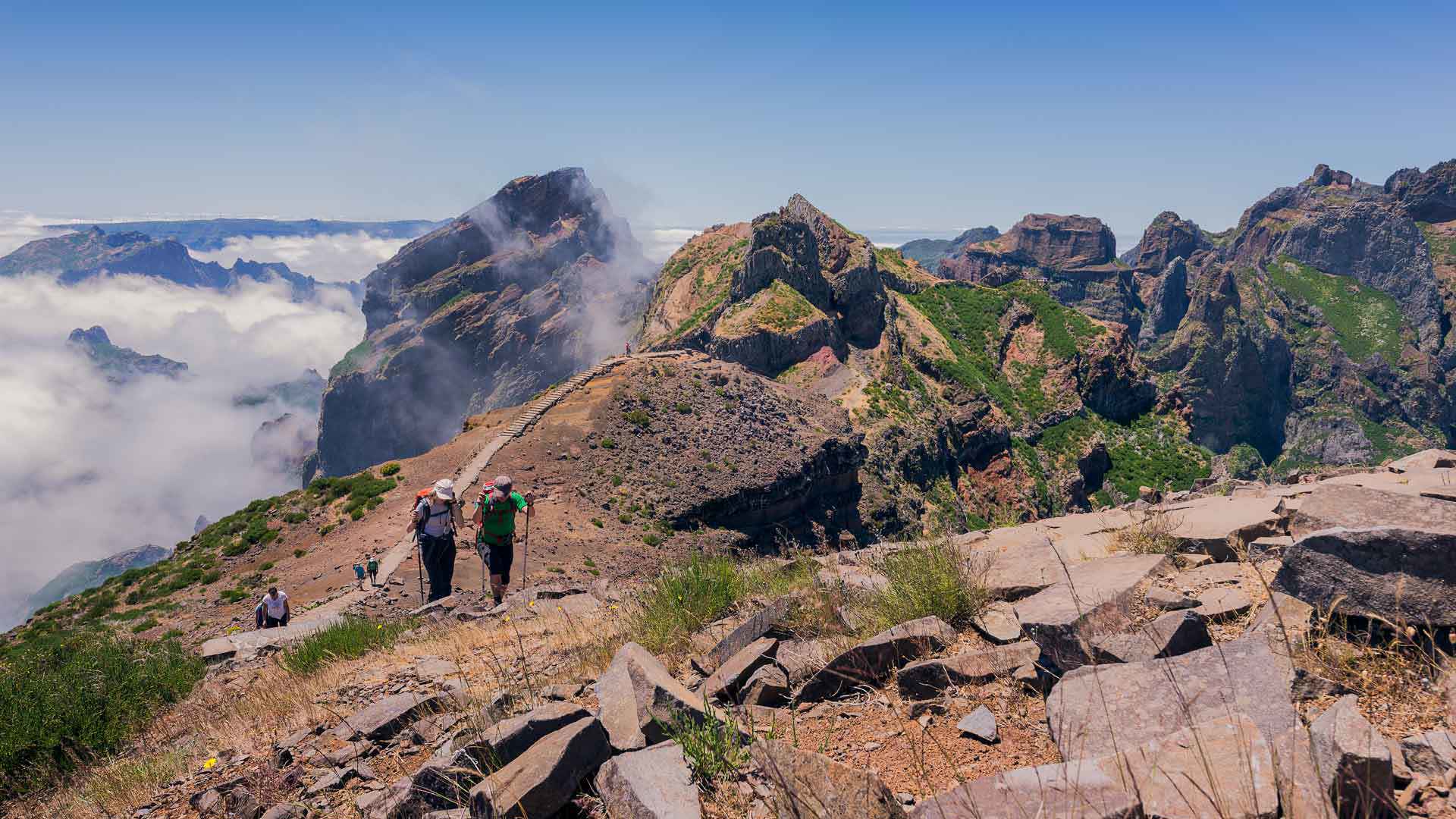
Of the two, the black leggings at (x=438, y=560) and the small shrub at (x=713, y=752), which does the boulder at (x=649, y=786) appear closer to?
the small shrub at (x=713, y=752)

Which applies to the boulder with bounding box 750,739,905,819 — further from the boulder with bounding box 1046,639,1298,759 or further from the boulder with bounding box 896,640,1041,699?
the boulder with bounding box 896,640,1041,699

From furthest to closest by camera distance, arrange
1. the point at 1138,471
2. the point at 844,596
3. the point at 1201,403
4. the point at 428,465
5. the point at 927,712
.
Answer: the point at 1201,403
the point at 1138,471
the point at 428,465
the point at 844,596
the point at 927,712

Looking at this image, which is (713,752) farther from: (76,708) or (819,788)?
(76,708)

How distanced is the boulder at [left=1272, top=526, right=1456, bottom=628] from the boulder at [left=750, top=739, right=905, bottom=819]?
253cm

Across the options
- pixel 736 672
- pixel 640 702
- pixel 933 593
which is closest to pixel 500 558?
pixel 736 672

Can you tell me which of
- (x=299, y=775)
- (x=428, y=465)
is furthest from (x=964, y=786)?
(x=428, y=465)

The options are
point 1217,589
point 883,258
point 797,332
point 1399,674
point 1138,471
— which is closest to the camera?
point 1399,674

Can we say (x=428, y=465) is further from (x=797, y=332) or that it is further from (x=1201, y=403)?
(x=1201, y=403)

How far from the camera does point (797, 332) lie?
83438mm

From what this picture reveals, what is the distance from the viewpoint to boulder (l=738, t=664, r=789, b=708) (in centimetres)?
512

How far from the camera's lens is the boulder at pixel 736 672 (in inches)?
210

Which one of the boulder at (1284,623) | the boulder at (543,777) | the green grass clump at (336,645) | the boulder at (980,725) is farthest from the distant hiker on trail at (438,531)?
the boulder at (1284,623)

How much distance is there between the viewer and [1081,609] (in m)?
4.64

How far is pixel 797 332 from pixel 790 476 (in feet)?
127
